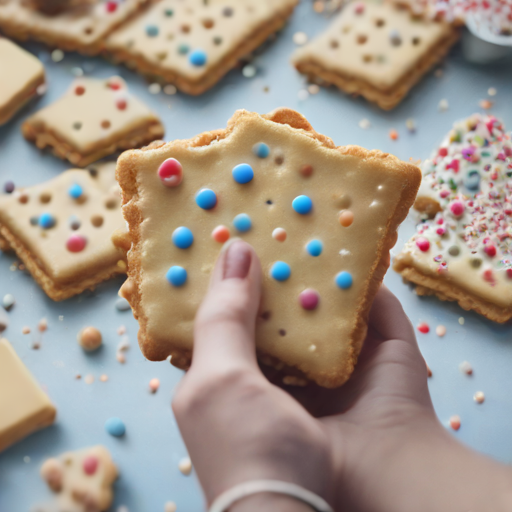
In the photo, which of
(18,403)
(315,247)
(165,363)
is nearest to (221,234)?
(315,247)

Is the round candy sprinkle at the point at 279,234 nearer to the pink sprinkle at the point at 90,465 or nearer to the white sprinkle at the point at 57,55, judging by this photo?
→ the pink sprinkle at the point at 90,465

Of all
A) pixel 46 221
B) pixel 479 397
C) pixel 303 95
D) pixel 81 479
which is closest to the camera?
pixel 81 479

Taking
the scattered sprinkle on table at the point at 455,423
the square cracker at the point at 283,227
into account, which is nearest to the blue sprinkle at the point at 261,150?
the square cracker at the point at 283,227

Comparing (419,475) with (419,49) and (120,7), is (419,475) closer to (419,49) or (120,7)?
(419,49)

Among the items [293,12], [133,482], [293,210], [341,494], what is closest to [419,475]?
[341,494]

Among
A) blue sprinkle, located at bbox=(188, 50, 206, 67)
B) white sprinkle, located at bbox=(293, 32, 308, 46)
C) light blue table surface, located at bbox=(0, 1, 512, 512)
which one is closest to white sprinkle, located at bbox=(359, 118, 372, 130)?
light blue table surface, located at bbox=(0, 1, 512, 512)

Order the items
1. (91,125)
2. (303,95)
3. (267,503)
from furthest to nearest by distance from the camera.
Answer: (303,95) < (91,125) < (267,503)

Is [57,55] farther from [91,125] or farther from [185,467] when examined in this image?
[185,467]
